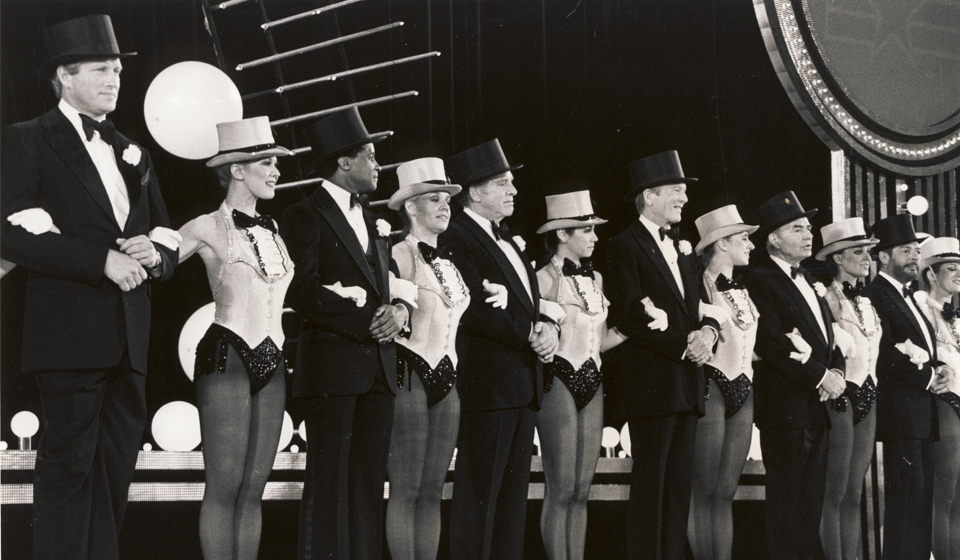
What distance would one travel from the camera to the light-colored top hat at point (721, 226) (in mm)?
5090

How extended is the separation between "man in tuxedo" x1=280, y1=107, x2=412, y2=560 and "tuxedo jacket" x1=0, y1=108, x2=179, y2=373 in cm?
61

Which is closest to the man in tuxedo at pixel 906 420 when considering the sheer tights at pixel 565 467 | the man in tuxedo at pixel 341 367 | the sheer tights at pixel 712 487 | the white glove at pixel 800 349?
the white glove at pixel 800 349

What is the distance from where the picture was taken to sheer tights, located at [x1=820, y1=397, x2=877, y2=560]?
16.9 feet

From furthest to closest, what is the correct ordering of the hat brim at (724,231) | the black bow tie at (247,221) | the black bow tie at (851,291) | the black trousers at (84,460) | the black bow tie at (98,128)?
the black bow tie at (851,291) → the hat brim at (724,231) → the black bow tie at (247,221) → the black bow tie at (98,128) → the black trousers at (84,460)

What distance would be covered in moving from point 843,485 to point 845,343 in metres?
0.68

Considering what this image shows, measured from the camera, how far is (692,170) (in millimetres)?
6230

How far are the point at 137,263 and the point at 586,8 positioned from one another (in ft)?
11.5

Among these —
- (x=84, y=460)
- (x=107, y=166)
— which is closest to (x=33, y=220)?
(x=107, y=166)

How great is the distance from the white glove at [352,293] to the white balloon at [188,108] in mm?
850

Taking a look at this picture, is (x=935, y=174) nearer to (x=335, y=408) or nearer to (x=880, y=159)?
(x=880, y=159)

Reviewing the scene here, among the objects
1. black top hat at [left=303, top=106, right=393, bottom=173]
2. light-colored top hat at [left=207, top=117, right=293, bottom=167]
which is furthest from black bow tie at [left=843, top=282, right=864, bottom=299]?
light-colored top hat at [left=207, top=117, right=293, bottom=167]

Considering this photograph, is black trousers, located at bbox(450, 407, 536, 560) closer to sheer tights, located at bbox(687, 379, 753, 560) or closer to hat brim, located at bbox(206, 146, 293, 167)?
sheer tights, located at bbox(687, 379, 753, 560)

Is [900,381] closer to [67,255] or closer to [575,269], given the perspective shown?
[575,269]

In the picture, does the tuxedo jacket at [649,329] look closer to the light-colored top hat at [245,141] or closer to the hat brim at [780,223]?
the hat brim at [780,223]
